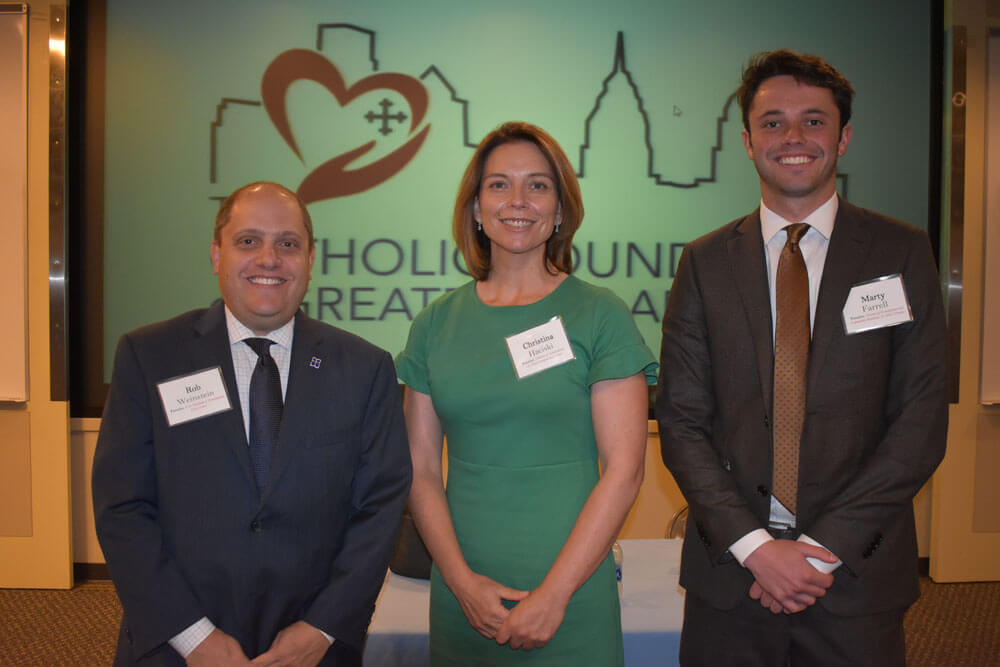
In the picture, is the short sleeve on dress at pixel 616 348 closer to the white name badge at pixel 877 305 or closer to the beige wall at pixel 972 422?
the white name badge at pixel 877 305

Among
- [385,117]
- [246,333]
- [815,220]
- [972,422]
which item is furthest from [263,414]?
[972,422]

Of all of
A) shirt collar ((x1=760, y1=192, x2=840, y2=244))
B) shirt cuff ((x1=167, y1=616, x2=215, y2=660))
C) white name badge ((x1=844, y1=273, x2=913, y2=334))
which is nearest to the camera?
shirt cuff ((x1=167, y1=616, x2=215, y2=660))

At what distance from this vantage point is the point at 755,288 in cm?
159

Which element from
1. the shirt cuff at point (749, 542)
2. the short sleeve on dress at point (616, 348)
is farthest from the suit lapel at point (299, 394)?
the shirt cuff at point (749, 542)

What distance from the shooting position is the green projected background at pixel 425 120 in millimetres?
4043

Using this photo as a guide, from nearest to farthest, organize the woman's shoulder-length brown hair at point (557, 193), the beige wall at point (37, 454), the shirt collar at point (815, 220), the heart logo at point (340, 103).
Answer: the shirt collar at point (815, 220)
the woman's shoulder-length brown hair at point (557, 193)
the beige wall at point (37, 454)
the heart logo at point (340, 103)

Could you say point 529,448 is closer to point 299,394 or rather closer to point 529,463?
point 529,463

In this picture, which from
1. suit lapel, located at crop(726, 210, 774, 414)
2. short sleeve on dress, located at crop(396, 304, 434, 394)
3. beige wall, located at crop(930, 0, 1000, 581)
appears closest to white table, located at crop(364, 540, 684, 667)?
short sleeve on dress, located at crop(396, 304, 434, 394)

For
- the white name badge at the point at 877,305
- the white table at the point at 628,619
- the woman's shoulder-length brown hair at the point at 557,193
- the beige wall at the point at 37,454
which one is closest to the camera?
the white name badge at the point at 877,305

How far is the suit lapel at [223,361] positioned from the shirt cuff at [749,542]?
1.03 m

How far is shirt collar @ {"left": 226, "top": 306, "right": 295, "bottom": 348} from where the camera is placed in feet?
5.23

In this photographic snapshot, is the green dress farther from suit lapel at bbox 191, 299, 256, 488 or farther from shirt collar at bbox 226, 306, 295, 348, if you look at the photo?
suit lapel at bbox 191, 299, 256, 488

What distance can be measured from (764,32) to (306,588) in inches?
157

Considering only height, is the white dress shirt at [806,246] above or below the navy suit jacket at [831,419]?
above
